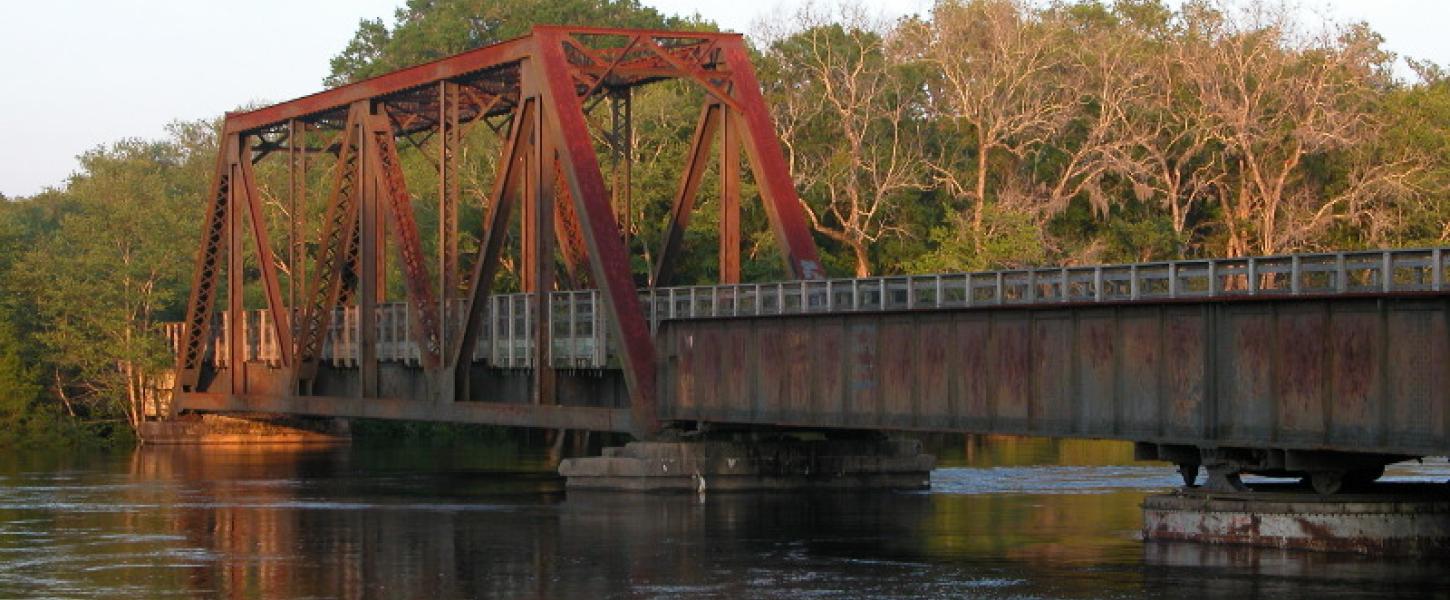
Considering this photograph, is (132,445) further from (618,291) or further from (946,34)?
(618,291)

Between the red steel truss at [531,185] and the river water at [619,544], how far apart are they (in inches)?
173

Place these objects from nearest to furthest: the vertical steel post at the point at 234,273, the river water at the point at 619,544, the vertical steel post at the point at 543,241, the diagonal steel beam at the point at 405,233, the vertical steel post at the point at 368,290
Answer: the river water at the point at 619,544 < the vertical steel post at the point at 543,241 < the diagonal steel beam at the point at 405,233 < the vertical steel post at the point at 368,290 < the vertical steel post at the point at 234,273

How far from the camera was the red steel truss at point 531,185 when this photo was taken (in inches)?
2021

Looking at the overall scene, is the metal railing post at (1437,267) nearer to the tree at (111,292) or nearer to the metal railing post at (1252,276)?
the metal railing post at (1252,276)

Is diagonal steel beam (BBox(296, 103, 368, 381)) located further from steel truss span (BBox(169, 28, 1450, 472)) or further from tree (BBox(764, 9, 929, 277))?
tree (BBox(764, 9, 929, 277))

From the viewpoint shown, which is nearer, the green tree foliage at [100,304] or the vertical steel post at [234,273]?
the vertical steel post at [234,273]

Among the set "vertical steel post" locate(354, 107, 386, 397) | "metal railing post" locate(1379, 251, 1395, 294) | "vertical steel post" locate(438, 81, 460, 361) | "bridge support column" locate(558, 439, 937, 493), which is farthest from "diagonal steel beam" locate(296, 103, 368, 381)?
"metal railing post" locate(1379, 251, 1395, 294)

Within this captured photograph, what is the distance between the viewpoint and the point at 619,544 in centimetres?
3900

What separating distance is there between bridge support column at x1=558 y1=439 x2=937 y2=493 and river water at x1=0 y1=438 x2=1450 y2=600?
0.97 metres

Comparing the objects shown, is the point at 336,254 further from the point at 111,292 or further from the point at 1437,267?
the point at 1437,267

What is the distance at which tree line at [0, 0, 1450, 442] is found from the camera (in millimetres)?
83125

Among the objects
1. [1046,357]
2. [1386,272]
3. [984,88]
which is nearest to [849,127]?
[984,88]

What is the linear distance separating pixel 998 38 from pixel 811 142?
919 centimetres

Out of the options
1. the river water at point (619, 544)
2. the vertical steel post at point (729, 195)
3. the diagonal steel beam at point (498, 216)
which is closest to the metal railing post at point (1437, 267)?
the river water at point (619, 544)
